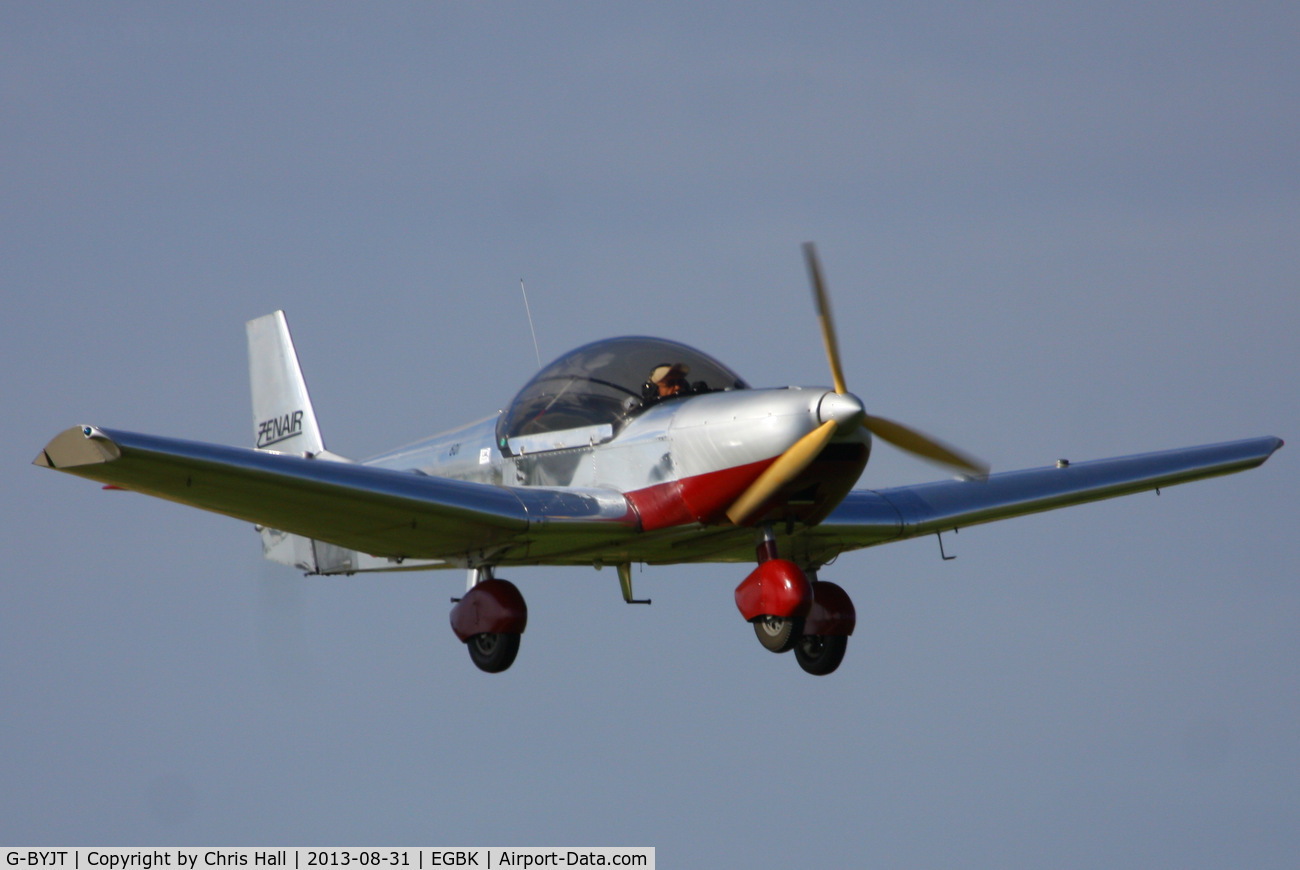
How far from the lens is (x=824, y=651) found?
19672mm

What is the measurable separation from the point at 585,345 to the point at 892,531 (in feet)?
14.9

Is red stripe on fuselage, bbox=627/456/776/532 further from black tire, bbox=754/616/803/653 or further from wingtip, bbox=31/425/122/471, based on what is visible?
wingtip, bbox=31/425/122/471

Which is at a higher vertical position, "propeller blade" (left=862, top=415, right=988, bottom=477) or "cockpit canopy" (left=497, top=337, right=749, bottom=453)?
"cockpit canopy" (left=497, top=337, right=749, bottom=453)

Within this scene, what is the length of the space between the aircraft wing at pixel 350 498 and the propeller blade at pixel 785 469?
1.26 m

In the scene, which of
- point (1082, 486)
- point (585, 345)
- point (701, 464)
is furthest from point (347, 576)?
point (1082, 486)

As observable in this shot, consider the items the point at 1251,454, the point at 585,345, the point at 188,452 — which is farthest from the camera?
the point at 1251,454

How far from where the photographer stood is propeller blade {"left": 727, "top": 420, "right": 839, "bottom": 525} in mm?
16297

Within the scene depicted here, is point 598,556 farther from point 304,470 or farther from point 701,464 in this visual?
point 304,470

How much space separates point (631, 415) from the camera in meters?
17.7

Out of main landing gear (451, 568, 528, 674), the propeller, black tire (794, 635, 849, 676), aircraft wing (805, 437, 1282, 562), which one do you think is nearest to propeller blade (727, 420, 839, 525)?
the propeller

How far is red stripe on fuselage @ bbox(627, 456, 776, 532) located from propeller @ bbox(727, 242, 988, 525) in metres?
0.10

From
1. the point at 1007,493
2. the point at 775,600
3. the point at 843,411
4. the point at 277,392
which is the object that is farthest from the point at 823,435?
the point at 277,392

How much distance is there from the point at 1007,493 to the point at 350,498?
30.4 feet

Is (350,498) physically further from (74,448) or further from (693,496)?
(693,496)
